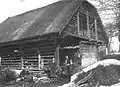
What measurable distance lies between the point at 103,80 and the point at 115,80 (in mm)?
540

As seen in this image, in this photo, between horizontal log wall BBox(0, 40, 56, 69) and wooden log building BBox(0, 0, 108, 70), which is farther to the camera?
horizontal log wall BBox(0, 40, 56, 69)

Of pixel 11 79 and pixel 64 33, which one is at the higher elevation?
pixel 64 33

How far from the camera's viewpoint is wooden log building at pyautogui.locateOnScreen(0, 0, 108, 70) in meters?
12.6

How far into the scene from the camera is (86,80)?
799cm

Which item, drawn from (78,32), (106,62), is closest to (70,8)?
(78,32)

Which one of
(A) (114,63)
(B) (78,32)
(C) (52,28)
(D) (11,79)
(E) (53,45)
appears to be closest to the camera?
(A) (114,63)

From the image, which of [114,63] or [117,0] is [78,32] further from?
[114,63]

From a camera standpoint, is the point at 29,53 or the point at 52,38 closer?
the point at 52,38

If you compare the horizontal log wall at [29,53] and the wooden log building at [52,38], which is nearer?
the wooden log building at [52,38]

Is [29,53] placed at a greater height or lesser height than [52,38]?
lesser

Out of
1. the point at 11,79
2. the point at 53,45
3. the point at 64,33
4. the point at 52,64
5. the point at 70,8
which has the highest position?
the point at 70,8

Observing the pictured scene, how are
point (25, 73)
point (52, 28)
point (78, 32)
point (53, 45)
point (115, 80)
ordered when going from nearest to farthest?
point (115, 80)
point (25, 73)
point (52, 28)
point (53, 45)
point (78, 32)

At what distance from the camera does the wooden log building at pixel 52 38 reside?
12.6m

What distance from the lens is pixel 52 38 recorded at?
12336mm
